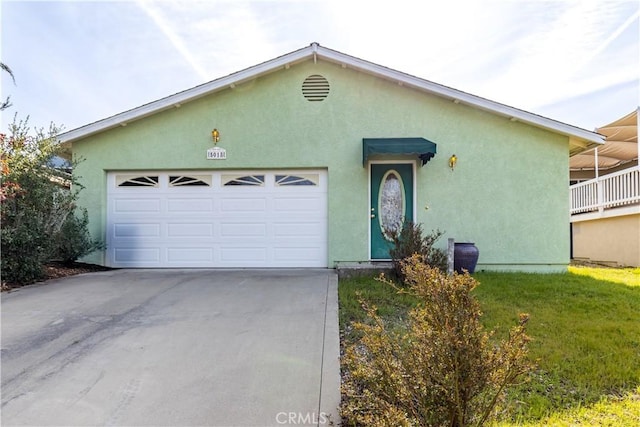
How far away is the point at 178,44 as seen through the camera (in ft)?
30.3

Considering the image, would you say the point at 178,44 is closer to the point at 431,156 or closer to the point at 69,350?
the point at 431,156

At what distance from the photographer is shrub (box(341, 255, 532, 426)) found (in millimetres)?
2043

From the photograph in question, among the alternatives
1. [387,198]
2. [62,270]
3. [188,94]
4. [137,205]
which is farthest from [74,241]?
[387,198]

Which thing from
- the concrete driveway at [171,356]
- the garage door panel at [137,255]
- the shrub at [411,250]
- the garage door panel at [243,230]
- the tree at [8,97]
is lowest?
the concrete driveway at [171,356]

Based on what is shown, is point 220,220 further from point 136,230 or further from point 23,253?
point 23,253

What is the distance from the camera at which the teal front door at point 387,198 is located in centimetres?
813

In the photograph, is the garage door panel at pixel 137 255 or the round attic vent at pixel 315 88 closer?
the round attic vent at pixel 315 88

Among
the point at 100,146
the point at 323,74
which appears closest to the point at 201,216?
the point at 100,146

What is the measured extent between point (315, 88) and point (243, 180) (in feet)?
9.26

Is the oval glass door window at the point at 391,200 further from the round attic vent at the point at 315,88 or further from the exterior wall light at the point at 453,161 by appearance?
the round attic vent at the point at 315,88

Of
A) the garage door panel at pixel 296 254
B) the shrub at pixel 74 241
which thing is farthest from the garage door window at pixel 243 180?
the shrub at pixel 74 241

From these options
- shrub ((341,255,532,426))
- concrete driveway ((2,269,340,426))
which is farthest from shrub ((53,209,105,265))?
shrub ((341,255,532,426))

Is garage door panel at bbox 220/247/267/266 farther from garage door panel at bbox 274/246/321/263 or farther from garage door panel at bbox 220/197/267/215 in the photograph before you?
garage door panel at bbox 220/197/267/215

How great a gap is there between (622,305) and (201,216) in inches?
326
